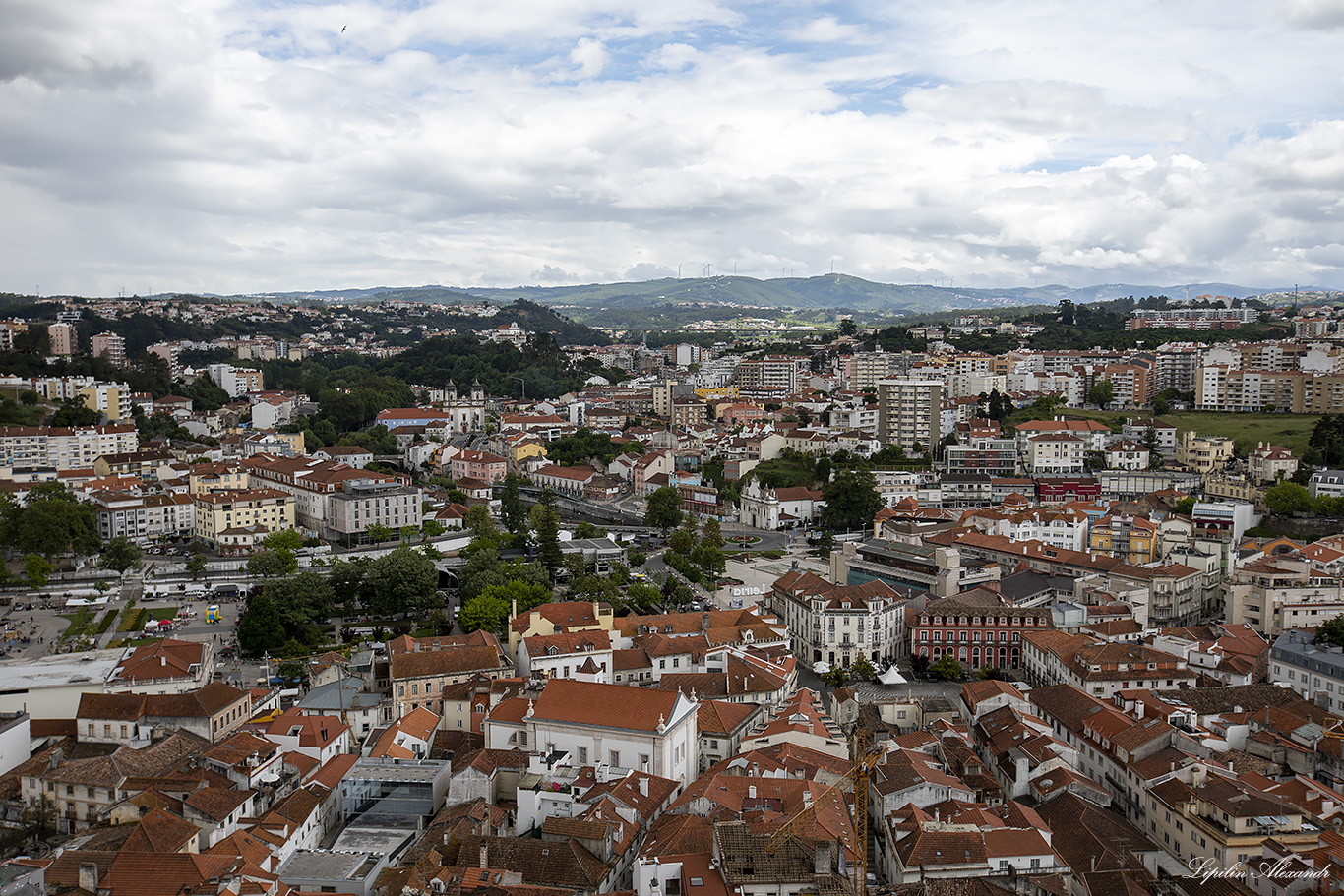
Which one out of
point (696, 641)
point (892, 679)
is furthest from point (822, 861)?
point (892, 679)

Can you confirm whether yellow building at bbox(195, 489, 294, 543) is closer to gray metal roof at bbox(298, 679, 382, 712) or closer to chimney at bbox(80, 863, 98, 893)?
gray metal roof at bbox(298, 679, 382, 712)

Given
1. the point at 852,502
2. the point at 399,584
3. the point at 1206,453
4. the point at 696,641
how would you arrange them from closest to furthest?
the point at 696,641 → the point at 399,584 → the point at 852,502 → the point at 1206,453

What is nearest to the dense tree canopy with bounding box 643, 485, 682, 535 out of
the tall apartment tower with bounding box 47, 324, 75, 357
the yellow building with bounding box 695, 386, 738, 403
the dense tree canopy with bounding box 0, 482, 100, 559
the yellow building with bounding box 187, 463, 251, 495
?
the yellow building with bounding box 187, 463, 251, 495

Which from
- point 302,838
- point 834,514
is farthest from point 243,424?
point 302,838

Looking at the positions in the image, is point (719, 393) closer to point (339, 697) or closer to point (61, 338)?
point (61, 338)

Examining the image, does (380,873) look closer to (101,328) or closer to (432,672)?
(432,672)

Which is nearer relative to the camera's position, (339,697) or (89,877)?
(89,877)
